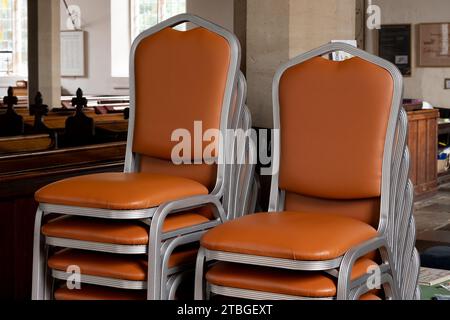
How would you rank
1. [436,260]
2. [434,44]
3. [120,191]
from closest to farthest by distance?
[120,191]
[436,260]
[434,44]

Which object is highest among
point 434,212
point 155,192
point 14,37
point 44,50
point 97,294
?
point 14,37

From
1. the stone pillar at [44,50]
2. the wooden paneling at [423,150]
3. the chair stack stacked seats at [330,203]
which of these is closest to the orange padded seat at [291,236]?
the chair stack stacked seats at [330,203]

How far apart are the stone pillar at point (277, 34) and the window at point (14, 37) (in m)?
13.5

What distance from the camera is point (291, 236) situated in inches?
84.1

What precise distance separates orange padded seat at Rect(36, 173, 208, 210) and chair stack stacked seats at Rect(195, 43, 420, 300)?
24 centimetres

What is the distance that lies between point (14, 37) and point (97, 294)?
48.9 ft

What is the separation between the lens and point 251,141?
9.29ft

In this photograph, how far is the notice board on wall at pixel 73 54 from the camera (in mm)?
16391

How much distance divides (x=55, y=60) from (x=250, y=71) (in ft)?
25.6

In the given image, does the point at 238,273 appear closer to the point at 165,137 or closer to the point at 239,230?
the point at 239,230

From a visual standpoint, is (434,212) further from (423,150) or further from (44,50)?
(44,50)

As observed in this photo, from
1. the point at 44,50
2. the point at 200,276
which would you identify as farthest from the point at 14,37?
the point at 200,276

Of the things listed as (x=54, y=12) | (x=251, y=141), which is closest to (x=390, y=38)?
(x=54, y=12)

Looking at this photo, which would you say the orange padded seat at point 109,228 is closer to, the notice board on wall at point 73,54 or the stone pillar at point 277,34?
the stone pillar at point 277,34
